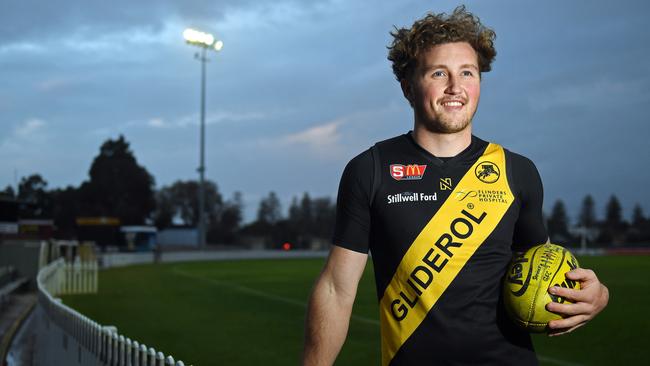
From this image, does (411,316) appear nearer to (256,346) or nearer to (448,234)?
(448,234)

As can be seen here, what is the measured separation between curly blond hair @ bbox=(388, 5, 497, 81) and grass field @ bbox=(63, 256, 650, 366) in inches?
304

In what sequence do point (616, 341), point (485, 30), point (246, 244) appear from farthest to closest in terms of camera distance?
point (246, 244), point (616, 341), point (485, 30)

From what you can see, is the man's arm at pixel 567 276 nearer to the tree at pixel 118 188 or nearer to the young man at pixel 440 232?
the young man at pixel 440 232

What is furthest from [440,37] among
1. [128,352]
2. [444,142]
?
[128,352]

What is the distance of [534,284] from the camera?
99.0 inches

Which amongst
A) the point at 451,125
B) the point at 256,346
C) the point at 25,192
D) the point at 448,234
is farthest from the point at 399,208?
the point at 25,192

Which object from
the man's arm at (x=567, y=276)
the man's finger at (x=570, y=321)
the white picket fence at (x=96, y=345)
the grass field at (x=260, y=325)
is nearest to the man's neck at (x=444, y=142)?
the man's arm at (x=567, y=276)

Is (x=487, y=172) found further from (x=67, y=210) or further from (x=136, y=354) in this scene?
(x=67, y=210)

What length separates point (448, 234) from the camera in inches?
99.2

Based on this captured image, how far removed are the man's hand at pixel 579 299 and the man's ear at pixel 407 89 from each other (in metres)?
0.86

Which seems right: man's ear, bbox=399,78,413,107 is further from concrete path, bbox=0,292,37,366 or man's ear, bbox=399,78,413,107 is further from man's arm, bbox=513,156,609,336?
concrete path, bbox=0,292,37,366

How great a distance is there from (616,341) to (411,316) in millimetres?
10216

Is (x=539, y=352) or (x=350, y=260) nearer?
(x=350, y=260)

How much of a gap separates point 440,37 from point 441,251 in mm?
762
